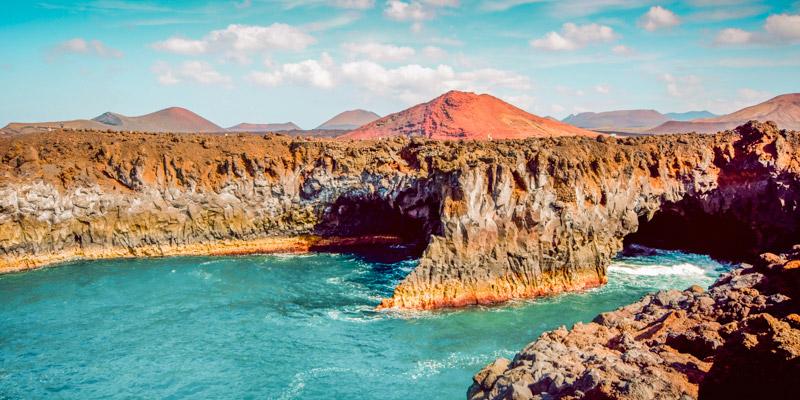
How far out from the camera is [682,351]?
45.0 ft

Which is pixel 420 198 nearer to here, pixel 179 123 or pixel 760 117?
pixel 179 123

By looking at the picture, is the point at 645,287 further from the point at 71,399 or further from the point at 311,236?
the point at 71,399

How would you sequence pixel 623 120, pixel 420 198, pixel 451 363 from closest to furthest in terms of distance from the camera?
pixel 451 363 < pixel 420 198 < pixel 623 120

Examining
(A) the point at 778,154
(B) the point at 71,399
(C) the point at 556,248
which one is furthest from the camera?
(A) the point at 778,154

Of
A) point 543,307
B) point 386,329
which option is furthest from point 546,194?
point 386,329

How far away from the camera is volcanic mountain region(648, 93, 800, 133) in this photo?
A: 9575 centimetres

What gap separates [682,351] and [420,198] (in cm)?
2932

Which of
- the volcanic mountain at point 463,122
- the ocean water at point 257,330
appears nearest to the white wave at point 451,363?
the ocean water at point 257,330

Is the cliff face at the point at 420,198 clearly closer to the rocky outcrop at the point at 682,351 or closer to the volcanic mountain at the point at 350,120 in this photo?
the rocky outcrop at the point at 682,351

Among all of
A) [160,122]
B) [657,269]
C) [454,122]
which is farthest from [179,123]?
[657,269]

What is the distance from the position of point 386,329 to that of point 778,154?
32.4 metres

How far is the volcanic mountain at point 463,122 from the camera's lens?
2675 inches

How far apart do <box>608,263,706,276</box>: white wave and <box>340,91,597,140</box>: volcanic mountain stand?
28500 millimetres

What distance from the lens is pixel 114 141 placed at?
48594 millimetres
